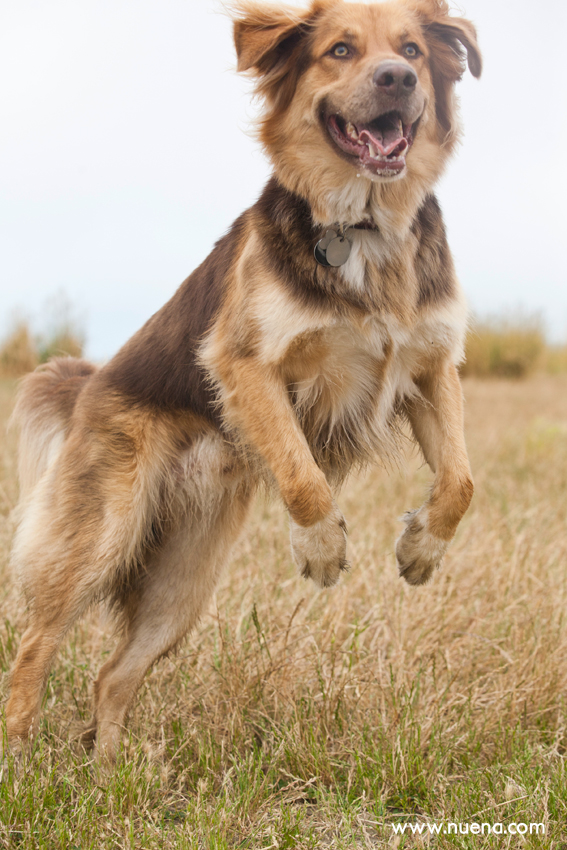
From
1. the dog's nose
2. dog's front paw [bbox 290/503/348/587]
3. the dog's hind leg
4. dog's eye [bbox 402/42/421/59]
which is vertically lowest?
the dog's hind leg

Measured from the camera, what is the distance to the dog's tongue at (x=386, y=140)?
2.63m

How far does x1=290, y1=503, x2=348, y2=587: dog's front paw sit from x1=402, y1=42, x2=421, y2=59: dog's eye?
166 cm

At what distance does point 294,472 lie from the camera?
8.68 feet

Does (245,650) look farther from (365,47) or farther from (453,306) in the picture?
(365,47)

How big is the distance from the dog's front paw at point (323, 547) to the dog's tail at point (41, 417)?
1.39 meters

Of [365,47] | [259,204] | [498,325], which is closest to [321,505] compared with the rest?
[259,204]

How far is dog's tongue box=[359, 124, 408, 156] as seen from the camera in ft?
8.64

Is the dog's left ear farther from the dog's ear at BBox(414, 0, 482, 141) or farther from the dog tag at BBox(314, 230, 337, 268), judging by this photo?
the dog tag at BBox(314, 230, 337, 268)

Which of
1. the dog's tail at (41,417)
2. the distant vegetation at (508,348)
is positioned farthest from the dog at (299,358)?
the distant vegetation at (508,348)

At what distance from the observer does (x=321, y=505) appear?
2621 mm

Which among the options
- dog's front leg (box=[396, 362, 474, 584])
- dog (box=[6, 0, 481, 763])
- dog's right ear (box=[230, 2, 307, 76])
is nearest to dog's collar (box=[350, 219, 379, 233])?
dog (box=[6, 0, 481, 763])

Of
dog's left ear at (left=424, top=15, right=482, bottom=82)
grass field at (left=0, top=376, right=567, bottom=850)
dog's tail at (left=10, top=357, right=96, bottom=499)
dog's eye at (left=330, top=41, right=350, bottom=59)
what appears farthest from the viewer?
dog's tail at (left=10, top=357, right=96, bottom=499)

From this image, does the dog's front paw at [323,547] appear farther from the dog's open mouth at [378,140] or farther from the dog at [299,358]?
the dog's open mouth at [378,140]

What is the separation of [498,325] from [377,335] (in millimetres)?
16667
